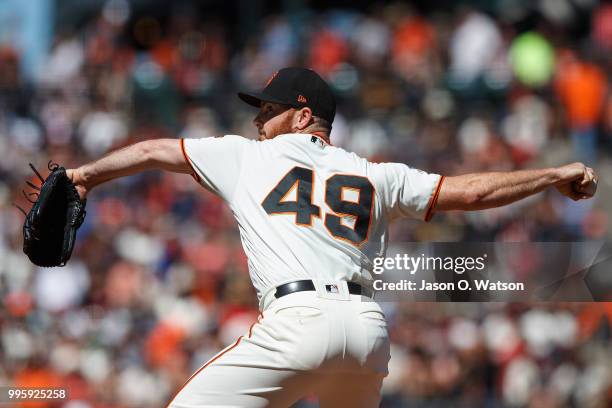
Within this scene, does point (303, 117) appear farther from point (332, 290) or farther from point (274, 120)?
point (332, 290)

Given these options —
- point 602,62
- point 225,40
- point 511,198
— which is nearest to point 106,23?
point 225,40

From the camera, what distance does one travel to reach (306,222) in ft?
12.9

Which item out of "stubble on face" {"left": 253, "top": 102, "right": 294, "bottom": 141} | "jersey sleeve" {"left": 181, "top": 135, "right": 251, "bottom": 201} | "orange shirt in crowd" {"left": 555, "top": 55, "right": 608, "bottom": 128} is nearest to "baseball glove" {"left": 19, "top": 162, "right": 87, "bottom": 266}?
"jersey sleeve" {"left": 181, "top": 135, "right": 251, "bottom": 201}

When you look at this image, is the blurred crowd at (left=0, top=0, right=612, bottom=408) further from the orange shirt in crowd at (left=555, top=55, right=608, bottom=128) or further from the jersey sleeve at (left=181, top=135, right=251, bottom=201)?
the jersey sleeve at (left=181, top=135, right=251, bottom=201)

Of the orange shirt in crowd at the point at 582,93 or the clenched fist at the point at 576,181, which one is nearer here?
the clenched fist at the point at 576,181

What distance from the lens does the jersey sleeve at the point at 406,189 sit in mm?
4148

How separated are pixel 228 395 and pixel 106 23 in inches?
396

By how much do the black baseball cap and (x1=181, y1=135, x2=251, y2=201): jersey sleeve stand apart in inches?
14.0

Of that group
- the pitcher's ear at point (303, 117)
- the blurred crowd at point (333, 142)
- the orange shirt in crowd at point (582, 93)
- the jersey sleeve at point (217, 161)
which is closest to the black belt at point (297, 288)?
the jersey sleeve at point (217, 161)

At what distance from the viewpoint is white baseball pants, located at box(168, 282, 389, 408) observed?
12.2 feet

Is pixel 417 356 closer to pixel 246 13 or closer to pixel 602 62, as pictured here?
pixel 602 62

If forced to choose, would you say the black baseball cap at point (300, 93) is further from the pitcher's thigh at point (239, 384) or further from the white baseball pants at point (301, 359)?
the pitcher's thigh at point (239, 384)

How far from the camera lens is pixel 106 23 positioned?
13.0 meters

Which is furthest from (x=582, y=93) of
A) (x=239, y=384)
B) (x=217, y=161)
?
(x=239, y=384)
